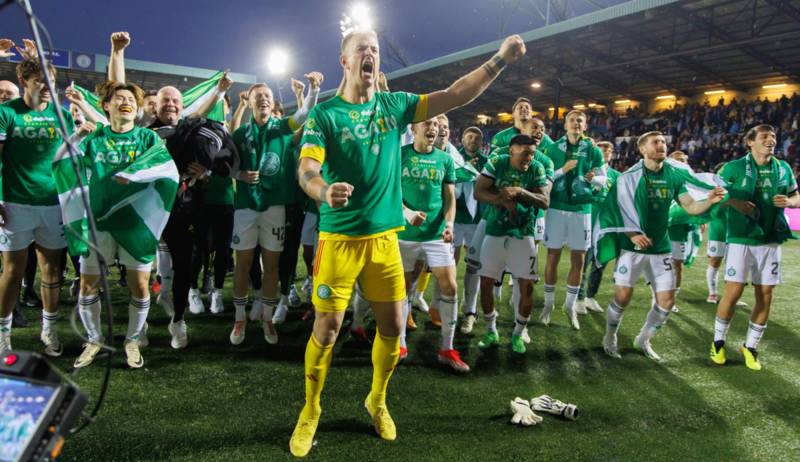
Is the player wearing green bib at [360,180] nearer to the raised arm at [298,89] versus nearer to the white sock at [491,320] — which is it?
the white sock at [491,320]

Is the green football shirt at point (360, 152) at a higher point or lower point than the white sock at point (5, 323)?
higher

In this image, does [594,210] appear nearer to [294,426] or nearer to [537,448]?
[537,448]

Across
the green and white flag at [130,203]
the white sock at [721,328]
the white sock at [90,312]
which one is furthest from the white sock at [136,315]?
the white sock at [721,328]

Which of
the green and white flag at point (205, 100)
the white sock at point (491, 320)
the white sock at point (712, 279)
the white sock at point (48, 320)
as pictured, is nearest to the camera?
the white sock at point (48, 320)

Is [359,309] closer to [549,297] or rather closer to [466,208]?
[466,208]

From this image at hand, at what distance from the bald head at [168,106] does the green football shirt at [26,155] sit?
818 mm

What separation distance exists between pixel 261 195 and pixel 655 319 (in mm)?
3983

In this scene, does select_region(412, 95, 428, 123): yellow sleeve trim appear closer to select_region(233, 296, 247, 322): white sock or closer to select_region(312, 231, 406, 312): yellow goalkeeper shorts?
select_region(312, 231, 406, 312): yellow goalkeeper shorts

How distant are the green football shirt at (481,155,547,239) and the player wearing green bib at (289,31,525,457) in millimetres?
1819

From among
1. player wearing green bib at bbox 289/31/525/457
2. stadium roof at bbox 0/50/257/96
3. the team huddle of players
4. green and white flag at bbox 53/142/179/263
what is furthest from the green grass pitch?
stadium roof at bbox 0/50/257/96

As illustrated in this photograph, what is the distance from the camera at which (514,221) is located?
4395 millimetres

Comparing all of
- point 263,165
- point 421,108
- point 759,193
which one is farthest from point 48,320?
point 759,193

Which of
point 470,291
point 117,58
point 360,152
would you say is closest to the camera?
point 360,152

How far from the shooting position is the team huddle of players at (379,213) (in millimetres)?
2697
